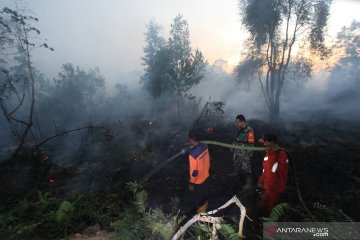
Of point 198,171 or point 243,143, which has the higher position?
point 243,143

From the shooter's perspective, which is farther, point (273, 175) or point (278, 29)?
point (278, 29)

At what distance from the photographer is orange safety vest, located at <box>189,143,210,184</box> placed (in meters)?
4.60

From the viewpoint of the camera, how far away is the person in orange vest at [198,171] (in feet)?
15.1

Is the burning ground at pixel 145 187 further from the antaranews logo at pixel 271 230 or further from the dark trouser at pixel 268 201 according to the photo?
the dark trouser at pixel 268 201

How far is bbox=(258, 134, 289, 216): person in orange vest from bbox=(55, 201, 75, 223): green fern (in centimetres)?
456

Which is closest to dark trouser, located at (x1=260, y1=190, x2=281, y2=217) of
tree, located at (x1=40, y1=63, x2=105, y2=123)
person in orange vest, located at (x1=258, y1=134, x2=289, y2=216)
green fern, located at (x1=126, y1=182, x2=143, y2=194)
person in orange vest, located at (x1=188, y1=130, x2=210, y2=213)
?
person in orange vest, located at (x1=258, y1=134, x2=289, y2=216)

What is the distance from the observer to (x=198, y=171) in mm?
4625

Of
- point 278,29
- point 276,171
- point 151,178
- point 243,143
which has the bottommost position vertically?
point 151,178

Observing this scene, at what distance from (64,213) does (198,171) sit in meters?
3.45

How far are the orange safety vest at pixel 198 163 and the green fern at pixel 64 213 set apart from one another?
323 cm

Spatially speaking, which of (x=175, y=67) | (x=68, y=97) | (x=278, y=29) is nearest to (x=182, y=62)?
(x=175, y=67)

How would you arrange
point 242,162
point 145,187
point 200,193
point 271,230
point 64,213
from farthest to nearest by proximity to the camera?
point 145,187 → point 242,162 → point 64,213 → point 200,193 → point 271,230

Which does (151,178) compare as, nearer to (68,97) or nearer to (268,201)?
(268,201)

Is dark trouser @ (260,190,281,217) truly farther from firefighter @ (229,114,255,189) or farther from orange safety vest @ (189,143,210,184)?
firefighter @ (229,114,255,189)
